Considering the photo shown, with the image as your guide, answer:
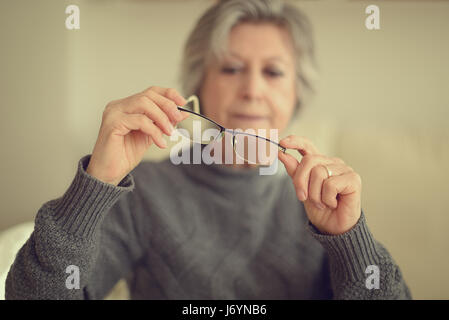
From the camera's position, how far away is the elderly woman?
18.2 inches

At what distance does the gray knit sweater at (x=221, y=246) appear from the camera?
53 centimetres

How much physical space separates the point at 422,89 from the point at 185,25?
0.90 m

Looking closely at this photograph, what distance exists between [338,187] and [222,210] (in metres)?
0.38

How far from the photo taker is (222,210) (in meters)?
0.79

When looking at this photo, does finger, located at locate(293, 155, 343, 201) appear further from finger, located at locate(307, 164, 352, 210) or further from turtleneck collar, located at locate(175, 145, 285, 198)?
turtleneck collar, located at locate(175, 145, 285, 198)

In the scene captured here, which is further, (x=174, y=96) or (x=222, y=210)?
(x=222, y=210)

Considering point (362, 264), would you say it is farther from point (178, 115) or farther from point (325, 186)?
point (178, 115)

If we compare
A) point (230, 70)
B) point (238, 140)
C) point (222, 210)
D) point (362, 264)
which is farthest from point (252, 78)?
point (362, 264)

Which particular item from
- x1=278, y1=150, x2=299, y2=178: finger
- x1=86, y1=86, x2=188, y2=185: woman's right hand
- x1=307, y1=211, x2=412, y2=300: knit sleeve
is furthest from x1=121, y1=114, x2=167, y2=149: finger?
x1=307, y1=211, x2=412, y2=300: knit sleeve

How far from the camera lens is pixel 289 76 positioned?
795 mm

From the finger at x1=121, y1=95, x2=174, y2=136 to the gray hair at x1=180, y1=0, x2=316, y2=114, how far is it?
34 cm

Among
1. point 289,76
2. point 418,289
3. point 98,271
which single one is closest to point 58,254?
point 98,271

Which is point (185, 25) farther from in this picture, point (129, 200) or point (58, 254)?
point (58, 254)

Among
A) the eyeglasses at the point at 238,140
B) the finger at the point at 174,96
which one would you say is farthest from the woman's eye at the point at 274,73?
the finger at the point at 174,96
